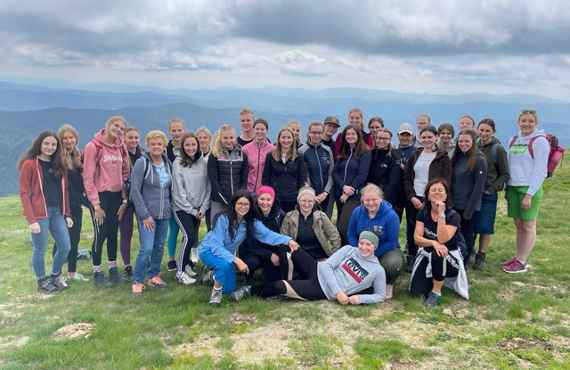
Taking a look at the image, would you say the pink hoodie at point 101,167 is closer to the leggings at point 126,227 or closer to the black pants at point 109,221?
the black pants at point 109,221

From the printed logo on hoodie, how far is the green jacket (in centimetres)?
80

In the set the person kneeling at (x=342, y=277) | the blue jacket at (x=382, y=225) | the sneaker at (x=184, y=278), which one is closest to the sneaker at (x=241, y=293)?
the person kneeling at (x=342, y=277)

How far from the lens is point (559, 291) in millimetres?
9578

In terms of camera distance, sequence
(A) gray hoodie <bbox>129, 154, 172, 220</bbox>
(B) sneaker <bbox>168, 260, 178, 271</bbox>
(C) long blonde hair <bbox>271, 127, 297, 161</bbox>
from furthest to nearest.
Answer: (B) sneaker <bbox>168, 260, 178, 271</bbox> < (C) long blonde hair <bbox>271, 127, 297, 161</bbox> < (A) gray hoodie <bbox>129, 154, 172, 220</bbox>

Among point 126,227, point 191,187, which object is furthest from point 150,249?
point 191,187

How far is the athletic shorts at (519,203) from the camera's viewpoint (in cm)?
1020

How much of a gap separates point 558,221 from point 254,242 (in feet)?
46.7

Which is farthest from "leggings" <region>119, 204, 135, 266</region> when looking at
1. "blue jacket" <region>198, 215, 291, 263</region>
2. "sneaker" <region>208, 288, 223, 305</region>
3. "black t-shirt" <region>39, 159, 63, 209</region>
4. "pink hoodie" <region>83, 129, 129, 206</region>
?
"sneaker" <region>208, 288, 223, 305</region>

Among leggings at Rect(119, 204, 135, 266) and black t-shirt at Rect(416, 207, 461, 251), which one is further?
leggings at Rect(119, 204, 135, 266)

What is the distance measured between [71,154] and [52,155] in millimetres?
658

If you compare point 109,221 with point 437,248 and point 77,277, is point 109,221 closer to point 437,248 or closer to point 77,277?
point 77,277

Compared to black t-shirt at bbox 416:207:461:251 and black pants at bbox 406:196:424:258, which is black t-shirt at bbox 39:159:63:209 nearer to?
black t-shirt at bbox 416:207:461:251

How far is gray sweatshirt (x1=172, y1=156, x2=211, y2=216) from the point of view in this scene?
9797 millimetres

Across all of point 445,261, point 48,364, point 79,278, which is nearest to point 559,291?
point 445,261
